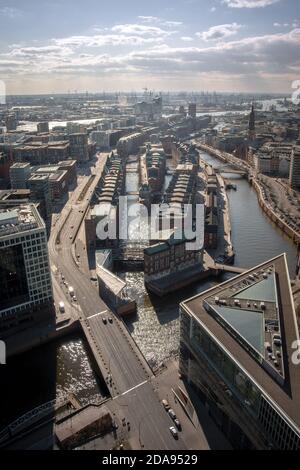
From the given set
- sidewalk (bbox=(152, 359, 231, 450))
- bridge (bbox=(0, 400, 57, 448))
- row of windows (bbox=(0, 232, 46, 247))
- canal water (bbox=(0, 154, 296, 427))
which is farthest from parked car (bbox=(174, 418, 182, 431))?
row of windows (bbox=(0, 232, 46, 247))

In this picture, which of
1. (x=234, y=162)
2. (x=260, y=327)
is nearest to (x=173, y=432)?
(x=260, y=327)

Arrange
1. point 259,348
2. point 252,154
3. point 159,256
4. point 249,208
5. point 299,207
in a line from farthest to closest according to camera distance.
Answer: point 252,154
point 249,208
point 299,207
point 159,256
point 259,348

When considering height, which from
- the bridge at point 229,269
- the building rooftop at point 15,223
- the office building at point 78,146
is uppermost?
the office building at point 78,146

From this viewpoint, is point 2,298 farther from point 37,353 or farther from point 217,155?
point 217,155

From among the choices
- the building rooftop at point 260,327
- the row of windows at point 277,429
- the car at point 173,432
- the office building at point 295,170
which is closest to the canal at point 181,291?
the car at point 173,432

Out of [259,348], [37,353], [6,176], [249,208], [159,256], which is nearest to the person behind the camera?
[259,348]

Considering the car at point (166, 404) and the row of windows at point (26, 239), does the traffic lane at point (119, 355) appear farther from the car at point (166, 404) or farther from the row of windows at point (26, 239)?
the row of windows at point (26, 239)

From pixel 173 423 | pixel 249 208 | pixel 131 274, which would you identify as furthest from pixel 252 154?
pixel 173 423

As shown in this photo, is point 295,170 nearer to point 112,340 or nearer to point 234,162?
point 234,162
